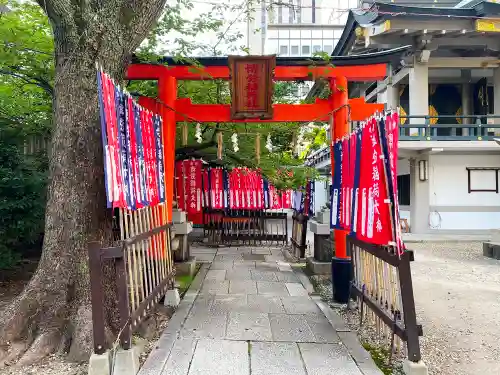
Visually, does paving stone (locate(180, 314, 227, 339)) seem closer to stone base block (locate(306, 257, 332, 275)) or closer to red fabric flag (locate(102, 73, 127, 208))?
red fabric flag (locate(102, 73, 127, 208))

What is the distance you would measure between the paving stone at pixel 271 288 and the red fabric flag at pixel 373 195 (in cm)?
Answer: 260

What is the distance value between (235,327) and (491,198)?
50.2 ft

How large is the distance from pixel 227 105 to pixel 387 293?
488cm

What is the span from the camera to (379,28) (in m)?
15.0

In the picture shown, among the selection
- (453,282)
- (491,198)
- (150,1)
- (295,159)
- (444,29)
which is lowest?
(453,282)

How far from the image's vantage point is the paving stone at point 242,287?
7227mm

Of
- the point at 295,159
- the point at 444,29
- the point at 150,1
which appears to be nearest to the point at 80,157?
the point at 150,1

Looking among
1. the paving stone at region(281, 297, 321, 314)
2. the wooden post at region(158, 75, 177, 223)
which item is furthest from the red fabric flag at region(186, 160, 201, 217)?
the paving stone at region(281, 297, 321, 314)

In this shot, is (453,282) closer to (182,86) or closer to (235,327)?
(235,327)

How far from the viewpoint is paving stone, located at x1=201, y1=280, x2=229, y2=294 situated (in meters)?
7.18

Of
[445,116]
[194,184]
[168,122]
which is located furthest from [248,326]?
[445,116]

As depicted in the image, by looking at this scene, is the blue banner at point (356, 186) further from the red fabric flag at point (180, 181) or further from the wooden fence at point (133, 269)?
the red fabric flag at point (180, 181)

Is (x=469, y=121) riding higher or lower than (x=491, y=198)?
higher

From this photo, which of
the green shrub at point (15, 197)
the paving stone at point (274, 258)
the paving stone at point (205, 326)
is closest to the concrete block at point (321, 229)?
the paving stone at point (274, 258)
